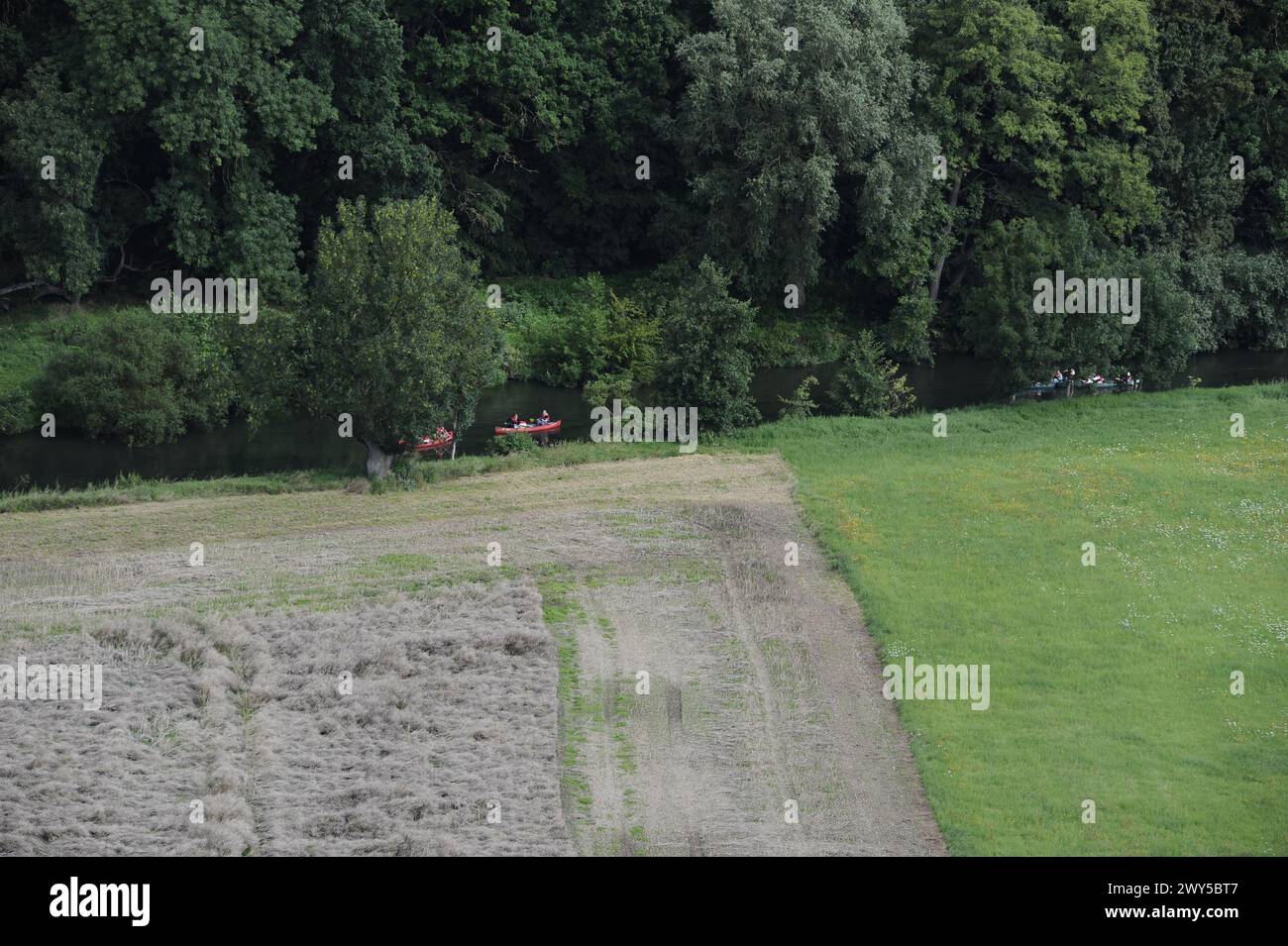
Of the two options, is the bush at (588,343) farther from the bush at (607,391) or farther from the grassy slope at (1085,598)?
the grassy slope at (1085,598)

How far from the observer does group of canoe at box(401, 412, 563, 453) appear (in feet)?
171

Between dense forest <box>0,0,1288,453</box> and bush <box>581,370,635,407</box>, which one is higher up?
dense forest <box>0,0,1288,453</box>

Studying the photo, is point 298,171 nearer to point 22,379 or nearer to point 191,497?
point 22,379

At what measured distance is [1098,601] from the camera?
41281 mm

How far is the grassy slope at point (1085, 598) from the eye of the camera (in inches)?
1256

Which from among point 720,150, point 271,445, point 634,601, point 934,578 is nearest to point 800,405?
point 720,150

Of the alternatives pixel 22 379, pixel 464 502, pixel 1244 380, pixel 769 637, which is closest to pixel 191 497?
pixel 464 502

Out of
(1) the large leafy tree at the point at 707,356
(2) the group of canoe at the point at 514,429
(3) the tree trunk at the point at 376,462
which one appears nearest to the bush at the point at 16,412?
(2) the group of canoe at the point at 514,429

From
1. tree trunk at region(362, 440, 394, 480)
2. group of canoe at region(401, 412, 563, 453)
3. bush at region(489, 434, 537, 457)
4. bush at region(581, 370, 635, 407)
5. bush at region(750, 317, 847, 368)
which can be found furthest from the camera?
bush at region(750, 317, 847, 368)

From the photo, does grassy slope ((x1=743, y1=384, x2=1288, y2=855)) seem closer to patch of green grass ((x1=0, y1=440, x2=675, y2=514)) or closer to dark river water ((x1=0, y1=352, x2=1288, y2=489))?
patch of green grass ((x1=0, y1=440, x2=675, y2=514))

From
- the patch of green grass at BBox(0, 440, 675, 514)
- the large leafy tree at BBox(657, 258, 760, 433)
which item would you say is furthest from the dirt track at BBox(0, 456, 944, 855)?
the large leafy tree at BBox(657, 258, 760, 433)

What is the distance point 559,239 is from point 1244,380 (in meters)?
25.6

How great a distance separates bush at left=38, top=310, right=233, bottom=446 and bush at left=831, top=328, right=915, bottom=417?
18.9 m

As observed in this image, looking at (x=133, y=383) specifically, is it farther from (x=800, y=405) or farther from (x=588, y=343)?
(x=800, y=405)
